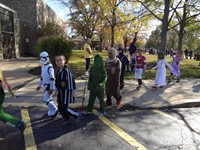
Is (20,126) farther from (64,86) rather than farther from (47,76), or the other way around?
(47,76)

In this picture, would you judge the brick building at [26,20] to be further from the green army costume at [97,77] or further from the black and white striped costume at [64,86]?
the black and white striped costume at [64,86]

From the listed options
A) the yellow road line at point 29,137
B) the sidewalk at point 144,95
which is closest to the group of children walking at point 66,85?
the yellow road line at point 29,137

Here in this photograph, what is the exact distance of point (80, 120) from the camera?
5648 mm

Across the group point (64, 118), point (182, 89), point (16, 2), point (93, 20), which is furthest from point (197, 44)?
point (64, 118)

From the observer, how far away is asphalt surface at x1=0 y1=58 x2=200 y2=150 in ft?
14.4

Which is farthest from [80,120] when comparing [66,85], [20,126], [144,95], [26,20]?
[26,20]

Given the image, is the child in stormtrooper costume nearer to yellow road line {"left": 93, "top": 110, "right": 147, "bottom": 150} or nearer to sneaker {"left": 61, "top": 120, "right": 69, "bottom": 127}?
sneaker {"left": 61, "top": 120, "right": 69, "bottom": 127}

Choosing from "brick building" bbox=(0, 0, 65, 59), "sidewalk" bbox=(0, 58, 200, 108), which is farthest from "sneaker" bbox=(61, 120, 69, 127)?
"brick building" bbox=(0, 0, 65, 59)

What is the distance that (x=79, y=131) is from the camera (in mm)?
4984

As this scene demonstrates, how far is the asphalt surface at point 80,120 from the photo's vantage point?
4.38 metres

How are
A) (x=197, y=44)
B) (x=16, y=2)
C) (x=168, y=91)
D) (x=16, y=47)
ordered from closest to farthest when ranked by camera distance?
(x=168, y=91), (x=16, y=47), (x=16, y=2), (x=197, y=44)

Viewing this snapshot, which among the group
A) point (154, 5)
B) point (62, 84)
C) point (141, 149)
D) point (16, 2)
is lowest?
point (141, 149)

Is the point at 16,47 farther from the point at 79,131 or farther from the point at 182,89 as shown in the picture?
the point at 79,131

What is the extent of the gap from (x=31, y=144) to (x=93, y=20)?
37096 mm
